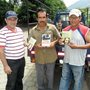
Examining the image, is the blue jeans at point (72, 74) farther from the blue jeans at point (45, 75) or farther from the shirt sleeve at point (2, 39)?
the shirt sleeve at point (2, 39)

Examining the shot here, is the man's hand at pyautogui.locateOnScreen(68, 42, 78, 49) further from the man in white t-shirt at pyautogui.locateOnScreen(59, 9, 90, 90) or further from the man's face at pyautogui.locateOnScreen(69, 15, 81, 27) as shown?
Result: the man's face at pyautogui.locateOnScreen(69, 15, 81, 27)

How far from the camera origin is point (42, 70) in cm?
525

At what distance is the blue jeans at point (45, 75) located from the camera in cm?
520

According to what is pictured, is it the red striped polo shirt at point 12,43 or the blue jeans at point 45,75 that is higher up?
the red striped polo shirt at point 12,43

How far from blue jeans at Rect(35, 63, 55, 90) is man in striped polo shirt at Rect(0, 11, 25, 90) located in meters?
0.47

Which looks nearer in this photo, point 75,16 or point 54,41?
point 75,16

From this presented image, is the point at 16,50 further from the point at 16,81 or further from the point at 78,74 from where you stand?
the point at 78,74

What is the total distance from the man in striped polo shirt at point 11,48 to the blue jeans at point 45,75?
18.6 inches

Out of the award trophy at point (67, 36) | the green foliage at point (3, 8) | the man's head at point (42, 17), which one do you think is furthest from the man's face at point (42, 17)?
the green foliage at point (3, 8)

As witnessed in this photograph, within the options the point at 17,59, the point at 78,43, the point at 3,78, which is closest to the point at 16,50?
the point at 17,59

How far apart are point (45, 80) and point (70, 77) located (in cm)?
84

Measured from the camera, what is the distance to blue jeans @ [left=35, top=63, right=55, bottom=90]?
17.0 feet

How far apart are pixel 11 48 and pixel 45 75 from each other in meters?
1.07

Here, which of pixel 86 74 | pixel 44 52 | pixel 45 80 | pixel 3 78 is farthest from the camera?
pixel 86 74
